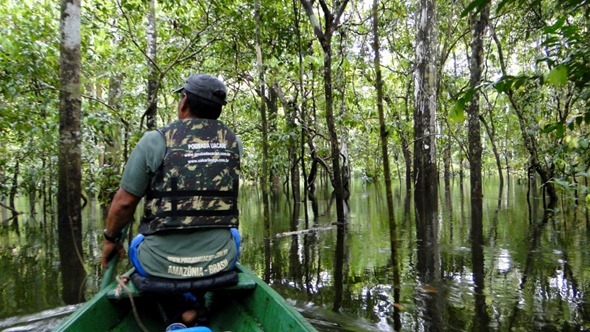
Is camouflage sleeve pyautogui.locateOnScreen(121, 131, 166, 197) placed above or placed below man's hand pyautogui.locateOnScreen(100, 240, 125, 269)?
above

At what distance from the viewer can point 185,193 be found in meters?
2.51

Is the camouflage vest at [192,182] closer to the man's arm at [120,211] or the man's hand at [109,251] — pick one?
the man's arm at [120,211]

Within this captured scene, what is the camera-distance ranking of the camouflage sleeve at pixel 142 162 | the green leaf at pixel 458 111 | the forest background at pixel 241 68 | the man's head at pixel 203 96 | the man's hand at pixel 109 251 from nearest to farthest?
the green leaf at pixel 458 111 < the camouflage sleeve at pixel 142 162 < the man's head at pixel 203 96 < the man's hand at pixel 109 251 < the forest background at pixel 241 68

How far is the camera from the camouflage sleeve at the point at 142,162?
246 cm

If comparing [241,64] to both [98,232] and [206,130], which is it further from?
[206,130]

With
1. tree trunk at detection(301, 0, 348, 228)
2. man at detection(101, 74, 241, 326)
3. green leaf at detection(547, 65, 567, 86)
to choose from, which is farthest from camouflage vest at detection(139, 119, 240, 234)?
tree trunk at detection(301, 0, 348, 228)

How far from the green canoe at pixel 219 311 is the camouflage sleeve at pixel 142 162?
27.2 inches

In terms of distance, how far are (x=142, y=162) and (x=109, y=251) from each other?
77 centimetres

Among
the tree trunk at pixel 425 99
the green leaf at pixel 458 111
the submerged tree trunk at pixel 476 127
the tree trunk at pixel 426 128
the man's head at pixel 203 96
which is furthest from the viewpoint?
the tree trunk at pixel 425 99

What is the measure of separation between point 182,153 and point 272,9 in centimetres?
695

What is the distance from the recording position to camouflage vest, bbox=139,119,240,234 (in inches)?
97.8

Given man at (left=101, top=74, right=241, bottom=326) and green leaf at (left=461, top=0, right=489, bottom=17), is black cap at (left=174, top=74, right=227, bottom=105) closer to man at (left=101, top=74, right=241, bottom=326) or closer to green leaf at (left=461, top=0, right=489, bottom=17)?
man at (left=101, top=74, right=241, bottom=326)

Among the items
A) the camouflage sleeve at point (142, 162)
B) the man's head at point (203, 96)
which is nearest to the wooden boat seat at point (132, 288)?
the camouflage sleeve at point (142, 162)

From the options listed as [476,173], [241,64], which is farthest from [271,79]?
[476,173]
